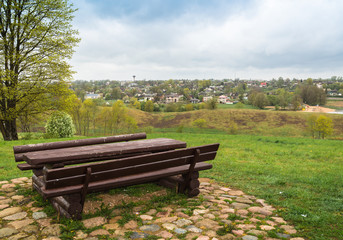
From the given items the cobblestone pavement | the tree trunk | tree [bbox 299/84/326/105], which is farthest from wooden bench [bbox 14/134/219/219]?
tree [bbox 299/84/326/105]

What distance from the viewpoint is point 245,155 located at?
10219mm

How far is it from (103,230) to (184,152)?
5.81ft

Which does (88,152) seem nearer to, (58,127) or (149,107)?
(58,127)

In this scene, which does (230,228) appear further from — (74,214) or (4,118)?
(4,118)

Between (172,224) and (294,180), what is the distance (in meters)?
4.05

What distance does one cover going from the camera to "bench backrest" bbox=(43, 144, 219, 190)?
3.48m

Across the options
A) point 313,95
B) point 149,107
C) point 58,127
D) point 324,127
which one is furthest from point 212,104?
point 58,127

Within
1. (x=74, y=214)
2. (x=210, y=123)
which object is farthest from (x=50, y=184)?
(x=210, y=123)

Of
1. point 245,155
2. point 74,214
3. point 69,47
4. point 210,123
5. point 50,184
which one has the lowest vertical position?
point 210,123

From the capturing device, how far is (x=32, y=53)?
17906mm

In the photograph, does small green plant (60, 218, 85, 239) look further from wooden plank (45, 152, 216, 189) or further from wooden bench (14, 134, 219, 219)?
wooden plank (45, 152, 216, 189)

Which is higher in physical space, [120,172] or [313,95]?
[120,172]

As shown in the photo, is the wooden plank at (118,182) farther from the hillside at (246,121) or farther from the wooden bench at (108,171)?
the hillside at (246,121)

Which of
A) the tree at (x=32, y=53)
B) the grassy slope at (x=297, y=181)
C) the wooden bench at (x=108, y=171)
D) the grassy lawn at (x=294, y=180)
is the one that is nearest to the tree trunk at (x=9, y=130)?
the tree at (x=32, y=53)
